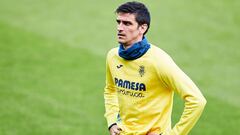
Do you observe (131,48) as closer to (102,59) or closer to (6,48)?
(102,59)

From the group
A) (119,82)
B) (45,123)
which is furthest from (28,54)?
(119,82)

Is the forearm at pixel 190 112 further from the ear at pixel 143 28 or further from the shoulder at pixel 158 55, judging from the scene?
the ear at pixel 143 28

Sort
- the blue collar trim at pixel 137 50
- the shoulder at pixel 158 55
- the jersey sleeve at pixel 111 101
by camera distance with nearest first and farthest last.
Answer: the shoulder at pixel 158 55 → the blue collar trim at pixel 137 50 → the jersey sleeve at pixel 111 101

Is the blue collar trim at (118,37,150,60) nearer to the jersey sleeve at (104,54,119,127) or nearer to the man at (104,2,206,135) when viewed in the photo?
the man at (104,2,206,135)

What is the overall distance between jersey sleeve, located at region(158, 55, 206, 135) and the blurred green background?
196 inches

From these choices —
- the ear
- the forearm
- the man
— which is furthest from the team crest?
the forearm

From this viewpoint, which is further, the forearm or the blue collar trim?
the blue collar trim

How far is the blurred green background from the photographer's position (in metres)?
10.5

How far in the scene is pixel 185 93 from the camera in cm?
507

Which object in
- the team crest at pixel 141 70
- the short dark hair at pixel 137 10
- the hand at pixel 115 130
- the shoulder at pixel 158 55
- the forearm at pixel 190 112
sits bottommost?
the hand at pixel 115 130

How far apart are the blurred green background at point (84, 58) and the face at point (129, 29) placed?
4791mm

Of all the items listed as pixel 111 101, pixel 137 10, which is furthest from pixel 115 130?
pixel 137 10

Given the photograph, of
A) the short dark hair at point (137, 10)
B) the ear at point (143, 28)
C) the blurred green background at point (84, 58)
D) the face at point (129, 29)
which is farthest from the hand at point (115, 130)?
the blurred green background at point (84, 58)

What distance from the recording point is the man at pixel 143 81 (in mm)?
5141
